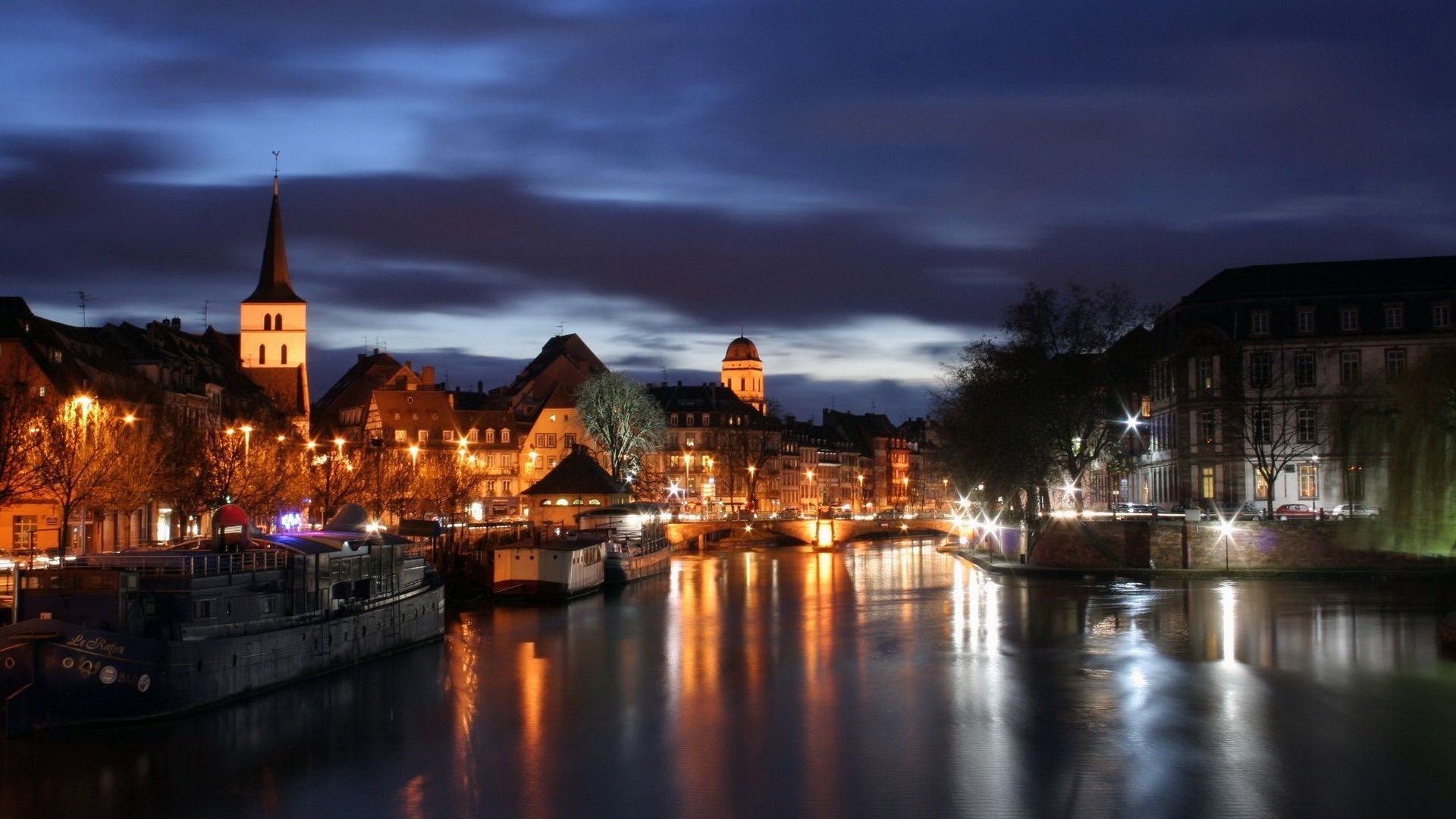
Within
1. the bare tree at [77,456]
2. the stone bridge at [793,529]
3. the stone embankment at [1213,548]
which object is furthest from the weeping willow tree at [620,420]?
the bare tree at [77,456]

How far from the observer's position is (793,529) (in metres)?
116

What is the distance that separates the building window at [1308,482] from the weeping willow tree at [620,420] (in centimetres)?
4935

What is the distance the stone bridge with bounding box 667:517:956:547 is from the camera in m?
110

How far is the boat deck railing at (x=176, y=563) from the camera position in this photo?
31328 millimetres

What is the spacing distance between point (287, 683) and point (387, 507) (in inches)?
1810

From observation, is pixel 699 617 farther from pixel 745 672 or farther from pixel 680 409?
pixel 680 409

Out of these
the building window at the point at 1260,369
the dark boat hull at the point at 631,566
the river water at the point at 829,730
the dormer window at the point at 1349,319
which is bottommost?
the river water at the point at 829,730

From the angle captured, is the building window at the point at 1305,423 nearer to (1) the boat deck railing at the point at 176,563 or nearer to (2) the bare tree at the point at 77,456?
(2) the bare tree at the point at 77,456

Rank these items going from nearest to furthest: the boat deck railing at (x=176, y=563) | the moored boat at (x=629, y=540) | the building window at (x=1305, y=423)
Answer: the boat deck railing at (x=176, y=563)
the moored boat at (x=629, y=540)
the building window at (x=1305, y=423)

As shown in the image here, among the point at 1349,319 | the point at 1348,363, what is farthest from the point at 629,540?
the point at 1349,319

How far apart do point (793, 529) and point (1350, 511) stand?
56.0 meters

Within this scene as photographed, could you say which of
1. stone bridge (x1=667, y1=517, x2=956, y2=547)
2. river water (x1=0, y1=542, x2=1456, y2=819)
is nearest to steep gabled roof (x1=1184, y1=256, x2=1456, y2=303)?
river water (x1=0, y1=542, x2=1456, y2=819)

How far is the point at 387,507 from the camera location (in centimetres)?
7938

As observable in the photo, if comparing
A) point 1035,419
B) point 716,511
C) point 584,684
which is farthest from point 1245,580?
point 716,511
